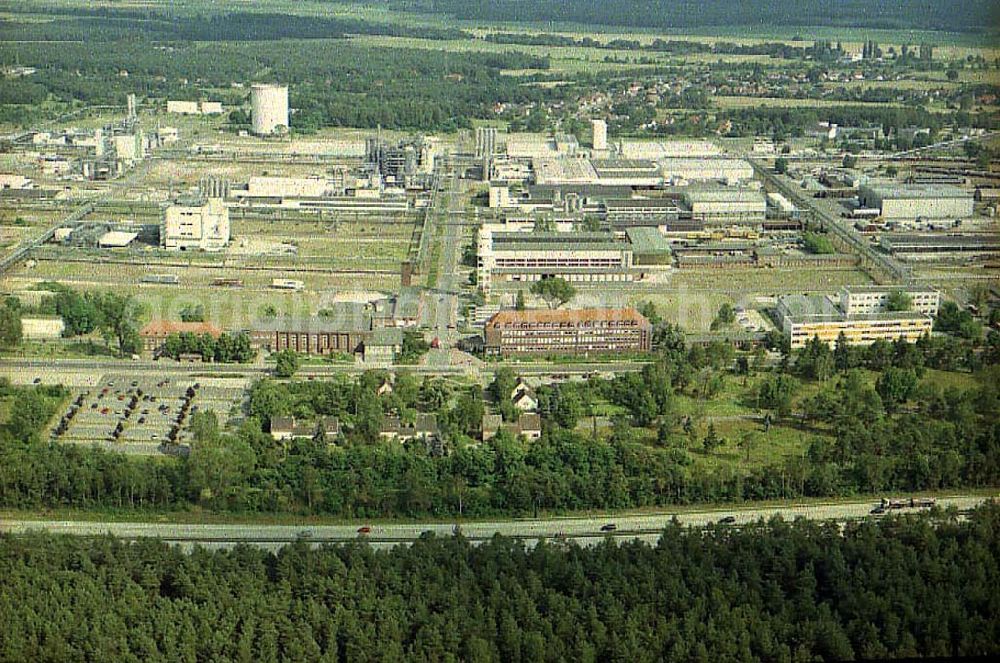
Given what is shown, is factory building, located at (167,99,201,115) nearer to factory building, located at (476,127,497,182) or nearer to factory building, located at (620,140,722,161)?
factory building, located at (476,127,497,182)

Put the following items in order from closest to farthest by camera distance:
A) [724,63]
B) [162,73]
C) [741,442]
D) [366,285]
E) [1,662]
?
[1,662]
[741,442]
[366,285]
[162,73]
[724,63]

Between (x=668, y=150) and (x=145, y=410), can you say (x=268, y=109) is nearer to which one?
(x=668, y=150)

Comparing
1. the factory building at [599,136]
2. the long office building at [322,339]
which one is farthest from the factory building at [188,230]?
the factory building at [599,136]

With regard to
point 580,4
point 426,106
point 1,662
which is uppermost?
point 580,4

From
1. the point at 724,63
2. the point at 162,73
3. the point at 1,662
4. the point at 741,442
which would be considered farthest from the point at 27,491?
the point at 724,63

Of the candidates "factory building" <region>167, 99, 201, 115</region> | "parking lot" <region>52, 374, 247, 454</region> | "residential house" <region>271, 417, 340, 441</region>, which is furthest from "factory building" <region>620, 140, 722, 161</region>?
"residential house" <region>271, 417, 340, 441</region>

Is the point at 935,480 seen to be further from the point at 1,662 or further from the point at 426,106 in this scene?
the point at 426,106
